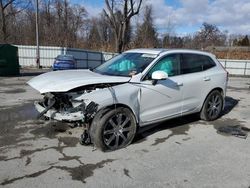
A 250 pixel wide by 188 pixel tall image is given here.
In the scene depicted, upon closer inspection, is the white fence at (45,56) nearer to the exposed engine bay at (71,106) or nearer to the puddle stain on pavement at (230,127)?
the puddle stain on pavement at (230,127)

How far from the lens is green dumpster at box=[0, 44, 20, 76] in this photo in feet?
57.9

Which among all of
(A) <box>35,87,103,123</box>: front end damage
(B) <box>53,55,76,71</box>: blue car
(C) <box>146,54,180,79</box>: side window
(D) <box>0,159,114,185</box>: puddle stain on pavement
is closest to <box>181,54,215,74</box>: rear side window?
(C) <box>146,54,180,79</box>: side window

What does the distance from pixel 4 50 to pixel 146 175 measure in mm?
15836

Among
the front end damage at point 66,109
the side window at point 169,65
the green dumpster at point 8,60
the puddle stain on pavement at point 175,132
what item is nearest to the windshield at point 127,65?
the side window at point 169,65

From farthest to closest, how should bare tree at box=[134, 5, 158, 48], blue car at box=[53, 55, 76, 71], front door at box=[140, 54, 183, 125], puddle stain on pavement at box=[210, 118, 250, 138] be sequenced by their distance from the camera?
bare tree at box=[134, 5, 158, 48] → blue car at box=[53, 55, 76, 71] → puddle stain on pavement at box=[210, 118, 250, 138] → front door at box=[140, 54, 183, 125]

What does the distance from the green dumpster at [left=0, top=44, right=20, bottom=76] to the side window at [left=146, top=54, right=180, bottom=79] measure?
1408 centimetres

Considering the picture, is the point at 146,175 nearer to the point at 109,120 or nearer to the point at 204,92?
the point at 109,120

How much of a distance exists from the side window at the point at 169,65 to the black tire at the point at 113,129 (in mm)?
955

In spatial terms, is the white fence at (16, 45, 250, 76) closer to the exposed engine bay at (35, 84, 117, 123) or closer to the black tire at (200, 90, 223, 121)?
the black tire at (200, 90, 223, 121)

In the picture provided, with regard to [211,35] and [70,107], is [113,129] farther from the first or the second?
[211,35]

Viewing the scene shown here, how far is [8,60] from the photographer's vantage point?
17.9 m

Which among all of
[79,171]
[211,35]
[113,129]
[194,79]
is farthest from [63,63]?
[211,35]

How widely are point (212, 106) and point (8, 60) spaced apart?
14282 millimetres

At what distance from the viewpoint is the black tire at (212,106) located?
705 centimetres
